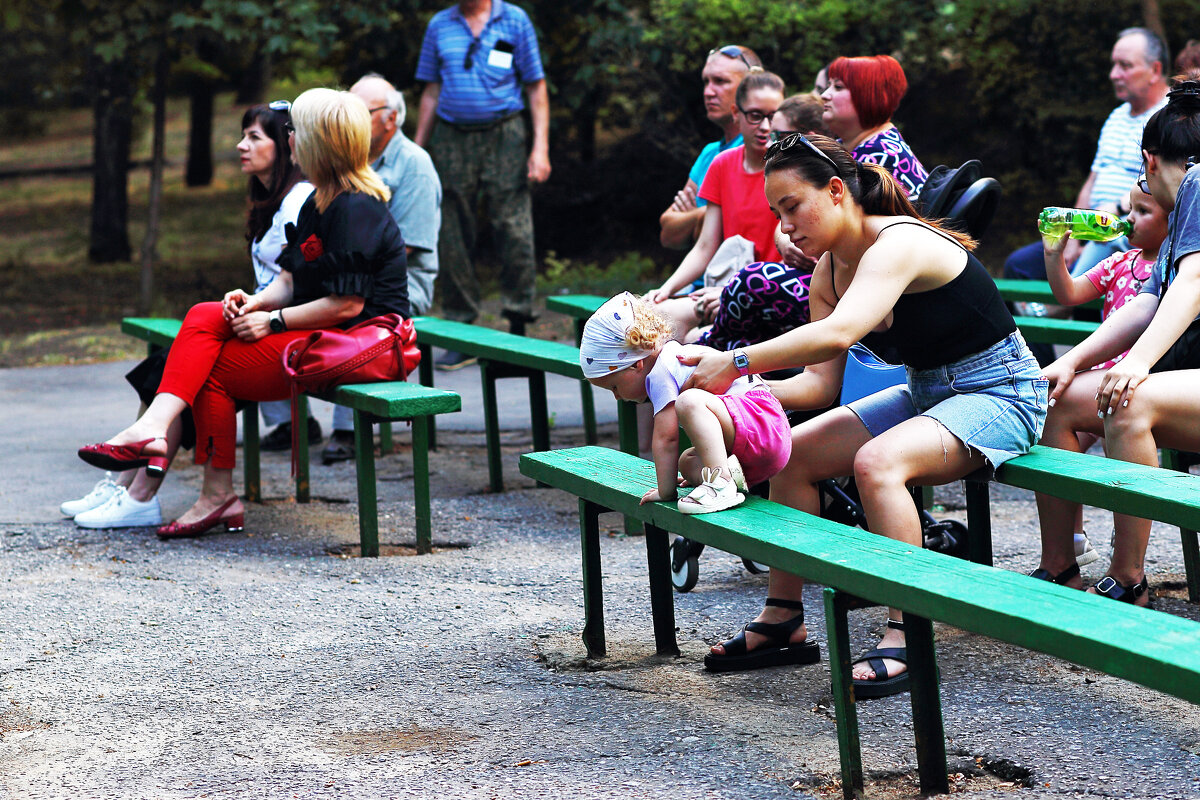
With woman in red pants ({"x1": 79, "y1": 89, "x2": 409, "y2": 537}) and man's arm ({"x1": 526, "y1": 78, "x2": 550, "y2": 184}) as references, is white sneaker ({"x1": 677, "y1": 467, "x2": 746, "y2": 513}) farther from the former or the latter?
man's arm ({"x1": 526, "y1": 78, "x2": 550, "y2": 184})

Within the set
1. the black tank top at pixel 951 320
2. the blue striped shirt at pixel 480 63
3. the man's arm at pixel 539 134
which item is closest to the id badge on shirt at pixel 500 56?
the blue striped shirt at pixel 480 63

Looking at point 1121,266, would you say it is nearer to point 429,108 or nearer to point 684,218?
point 684,218

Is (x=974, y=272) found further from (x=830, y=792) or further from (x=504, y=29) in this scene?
(x=504, y=29)

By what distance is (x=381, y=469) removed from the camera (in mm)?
6492

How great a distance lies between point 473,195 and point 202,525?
442 cm

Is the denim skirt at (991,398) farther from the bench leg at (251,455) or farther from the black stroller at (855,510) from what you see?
the bench leg at (251,455)

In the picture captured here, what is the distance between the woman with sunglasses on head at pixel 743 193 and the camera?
533 cm

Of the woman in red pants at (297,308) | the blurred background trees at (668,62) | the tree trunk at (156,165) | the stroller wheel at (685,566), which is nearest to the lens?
the stroller wheel at (685,566)

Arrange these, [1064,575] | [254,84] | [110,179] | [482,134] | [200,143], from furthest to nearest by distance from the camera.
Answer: [254,84], [200,143], [110,179], [482,134], [1064,575]

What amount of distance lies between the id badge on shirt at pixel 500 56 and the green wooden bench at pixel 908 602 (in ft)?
17.8

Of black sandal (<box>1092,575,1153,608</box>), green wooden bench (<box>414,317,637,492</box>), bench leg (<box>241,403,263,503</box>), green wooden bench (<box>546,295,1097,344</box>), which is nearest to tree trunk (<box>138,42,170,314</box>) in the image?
green wooden bench (<box>414,317,637,492</box>)

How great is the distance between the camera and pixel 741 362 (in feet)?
10.7

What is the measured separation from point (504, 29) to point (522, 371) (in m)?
3.41

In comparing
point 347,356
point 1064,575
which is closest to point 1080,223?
point 1064,575
